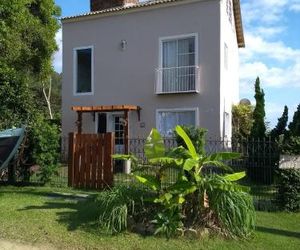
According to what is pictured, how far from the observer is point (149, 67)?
73.2 feet

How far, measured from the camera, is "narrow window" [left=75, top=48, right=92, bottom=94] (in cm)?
2405

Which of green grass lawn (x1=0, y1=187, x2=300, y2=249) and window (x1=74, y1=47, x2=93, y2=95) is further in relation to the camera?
window (x1=74, y1=47, x2=93, y2=95)

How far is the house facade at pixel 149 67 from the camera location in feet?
69.2

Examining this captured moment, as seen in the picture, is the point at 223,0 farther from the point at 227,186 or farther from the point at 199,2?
the point at 227,186

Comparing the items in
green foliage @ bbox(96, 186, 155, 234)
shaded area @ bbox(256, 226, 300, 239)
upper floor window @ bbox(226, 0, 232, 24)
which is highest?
upper floor window @ bbox(226, 0, 232, 24)

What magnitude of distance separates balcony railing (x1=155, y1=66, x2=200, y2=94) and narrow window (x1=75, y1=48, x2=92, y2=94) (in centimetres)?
394

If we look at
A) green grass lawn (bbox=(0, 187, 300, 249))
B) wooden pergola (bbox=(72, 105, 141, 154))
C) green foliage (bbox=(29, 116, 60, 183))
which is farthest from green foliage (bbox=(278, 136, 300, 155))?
wooden pergola (bbox=(72, 105, 141, 154))

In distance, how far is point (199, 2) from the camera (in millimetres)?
21281

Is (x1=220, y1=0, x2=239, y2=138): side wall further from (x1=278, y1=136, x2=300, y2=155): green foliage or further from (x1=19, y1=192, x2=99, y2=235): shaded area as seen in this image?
(x1=19, y1=192, x2=99, y2=235): shaded area

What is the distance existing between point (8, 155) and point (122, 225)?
5.78m

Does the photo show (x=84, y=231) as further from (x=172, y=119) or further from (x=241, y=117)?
(x=241, y=117)

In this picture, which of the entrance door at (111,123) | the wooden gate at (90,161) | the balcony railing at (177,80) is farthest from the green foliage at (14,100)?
the balcony railing at (177,80)

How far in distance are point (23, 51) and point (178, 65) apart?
35.4ft

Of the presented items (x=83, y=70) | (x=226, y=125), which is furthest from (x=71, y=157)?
(x=83, y=70)
